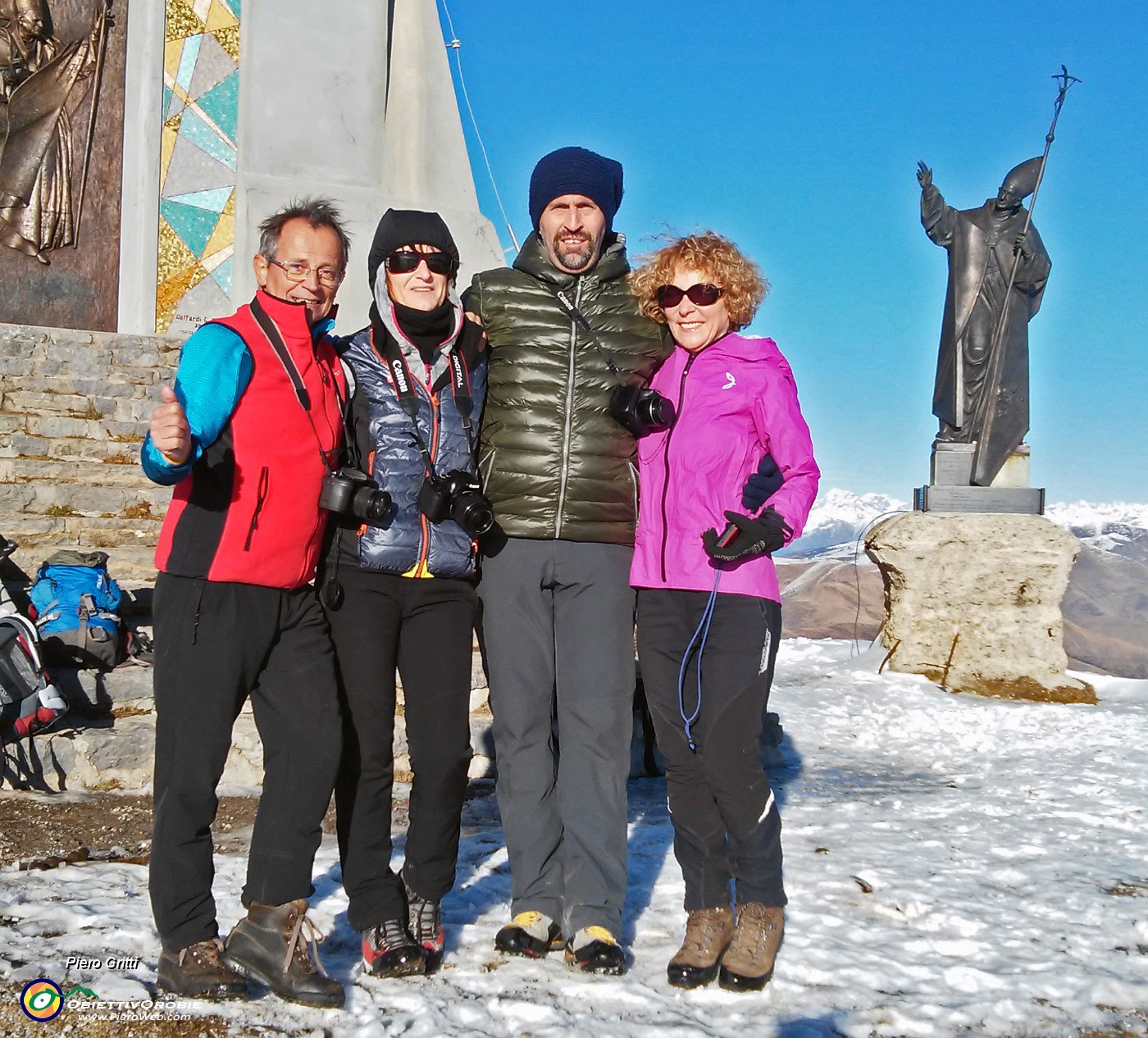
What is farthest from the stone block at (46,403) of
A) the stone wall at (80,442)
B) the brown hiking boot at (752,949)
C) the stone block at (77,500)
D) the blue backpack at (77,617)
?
the brown hiking boot at (752,949)

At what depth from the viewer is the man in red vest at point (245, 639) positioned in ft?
7.43

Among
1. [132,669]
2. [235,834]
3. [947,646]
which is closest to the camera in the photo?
[235,834]

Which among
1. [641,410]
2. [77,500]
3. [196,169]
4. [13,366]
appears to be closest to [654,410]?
[641,410]

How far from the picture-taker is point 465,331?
2.77 m

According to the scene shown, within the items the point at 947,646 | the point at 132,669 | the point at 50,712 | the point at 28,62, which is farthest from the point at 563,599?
the point at 28,62

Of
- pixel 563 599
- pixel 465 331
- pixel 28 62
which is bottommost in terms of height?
pixel 563 599

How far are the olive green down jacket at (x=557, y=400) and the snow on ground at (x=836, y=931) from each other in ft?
3.74

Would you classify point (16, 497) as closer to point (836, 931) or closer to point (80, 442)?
point (80, 442)

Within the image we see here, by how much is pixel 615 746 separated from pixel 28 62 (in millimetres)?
8802

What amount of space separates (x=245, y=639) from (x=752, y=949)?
144cm

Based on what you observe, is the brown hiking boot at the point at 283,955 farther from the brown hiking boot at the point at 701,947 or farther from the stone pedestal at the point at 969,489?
the stone pedestal at the point at 969,489

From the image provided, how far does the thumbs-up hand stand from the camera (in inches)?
85.1

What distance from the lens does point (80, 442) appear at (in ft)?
22.8

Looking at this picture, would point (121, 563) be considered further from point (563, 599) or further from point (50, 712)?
point (563, 599)
